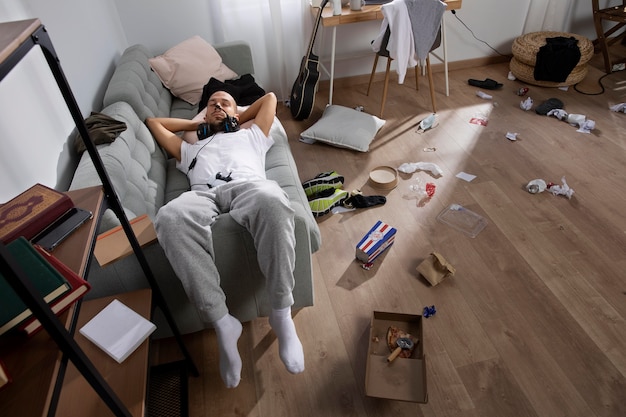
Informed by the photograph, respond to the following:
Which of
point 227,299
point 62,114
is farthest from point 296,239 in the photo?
point 62,114

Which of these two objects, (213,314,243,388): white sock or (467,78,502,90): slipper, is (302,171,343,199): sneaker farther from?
(467,78,502,90): slipper

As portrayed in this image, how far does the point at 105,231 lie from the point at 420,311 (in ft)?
4.34

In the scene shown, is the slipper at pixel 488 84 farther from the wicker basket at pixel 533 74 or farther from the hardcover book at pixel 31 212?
the hardcover book at pixel 31 212

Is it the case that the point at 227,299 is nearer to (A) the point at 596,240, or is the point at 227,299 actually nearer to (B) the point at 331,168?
(B) the point at 331,168

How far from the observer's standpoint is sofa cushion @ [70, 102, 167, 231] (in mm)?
1534

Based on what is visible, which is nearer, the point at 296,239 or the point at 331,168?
the point at 296,239

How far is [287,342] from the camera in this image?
60.6 inches

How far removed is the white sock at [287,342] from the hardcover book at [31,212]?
2.61 feet

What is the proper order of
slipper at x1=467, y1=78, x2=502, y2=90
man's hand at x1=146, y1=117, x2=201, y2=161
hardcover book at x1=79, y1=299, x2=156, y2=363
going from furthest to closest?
slipper at x1=467, y1=78, x2=502, y2=90
man's hand at x1=146, y1=117, x2=201, y2=161
hardcover book at x1=79, y1=299, x2=156, y2=363

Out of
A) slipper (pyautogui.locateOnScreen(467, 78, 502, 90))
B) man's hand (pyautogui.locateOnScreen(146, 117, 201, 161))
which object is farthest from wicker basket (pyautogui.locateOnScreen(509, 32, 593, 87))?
man's hand (pyautogui.locateOnScreen(146, 117, 201, 161))

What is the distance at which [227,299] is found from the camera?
1611 millimetres

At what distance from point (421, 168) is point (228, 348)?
177 cm

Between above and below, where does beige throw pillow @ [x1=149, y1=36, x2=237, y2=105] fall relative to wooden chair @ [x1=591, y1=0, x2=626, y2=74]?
above

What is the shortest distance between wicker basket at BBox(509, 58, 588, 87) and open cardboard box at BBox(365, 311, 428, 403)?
9.13 feet
